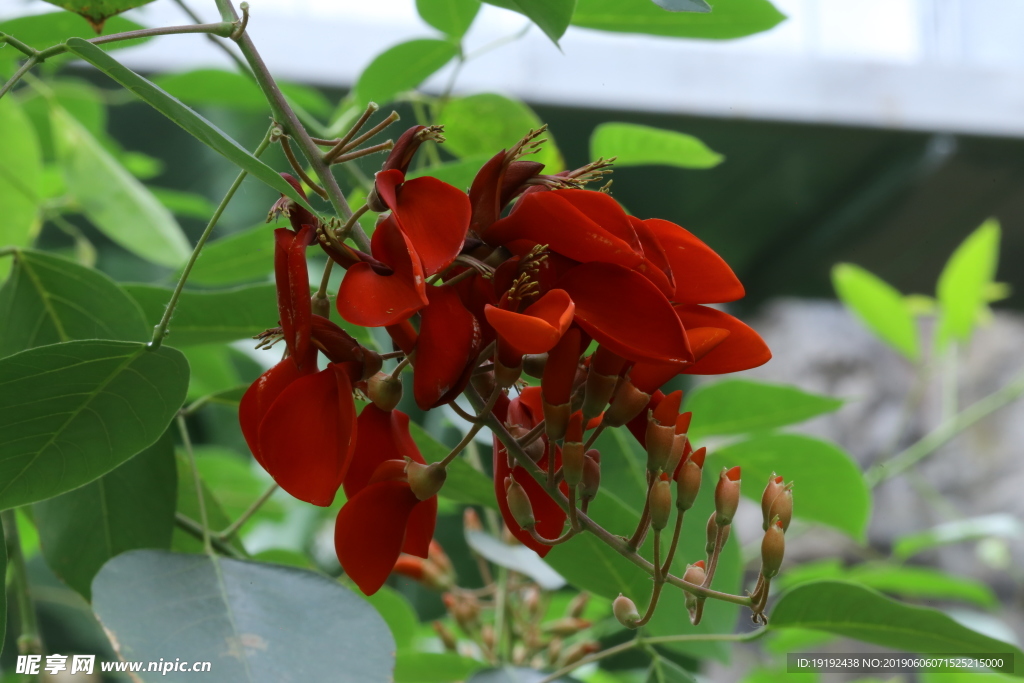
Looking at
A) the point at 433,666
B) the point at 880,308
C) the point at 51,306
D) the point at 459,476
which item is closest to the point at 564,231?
the point at 459,476

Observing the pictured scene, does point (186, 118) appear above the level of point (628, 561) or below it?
above

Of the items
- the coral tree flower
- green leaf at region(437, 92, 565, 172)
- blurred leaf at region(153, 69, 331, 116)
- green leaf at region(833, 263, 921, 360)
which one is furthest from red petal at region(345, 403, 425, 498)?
green leaf at region(833, 263, 921, 360)

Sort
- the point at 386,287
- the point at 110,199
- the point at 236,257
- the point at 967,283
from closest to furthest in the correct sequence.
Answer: the point at 386,287 < the point at 236,257 < the point at 110,199 < the point at 967,283

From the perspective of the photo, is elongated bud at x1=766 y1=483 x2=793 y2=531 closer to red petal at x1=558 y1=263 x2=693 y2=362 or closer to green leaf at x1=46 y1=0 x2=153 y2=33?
red petal at x1=558 y1=263 x2=693 y2=362

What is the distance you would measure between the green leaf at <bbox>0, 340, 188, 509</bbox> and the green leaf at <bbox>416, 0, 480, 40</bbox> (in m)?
0.24

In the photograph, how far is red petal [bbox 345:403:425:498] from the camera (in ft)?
0.84

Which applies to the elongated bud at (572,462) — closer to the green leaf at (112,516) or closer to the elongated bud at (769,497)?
the elongated bud at (769,497)

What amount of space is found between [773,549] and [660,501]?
0.13 feet

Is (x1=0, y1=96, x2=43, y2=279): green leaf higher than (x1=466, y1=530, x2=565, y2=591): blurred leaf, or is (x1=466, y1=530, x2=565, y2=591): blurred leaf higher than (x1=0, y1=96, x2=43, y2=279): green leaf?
(x1=0, y1=96, x2=43, y2=279): green leaf

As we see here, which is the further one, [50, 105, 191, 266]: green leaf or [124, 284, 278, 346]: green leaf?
[50, 105, 191, 266]: green leaf

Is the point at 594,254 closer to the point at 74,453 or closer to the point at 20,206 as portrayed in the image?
the point at 74,453

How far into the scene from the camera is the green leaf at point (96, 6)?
304 mm

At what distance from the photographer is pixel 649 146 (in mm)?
525

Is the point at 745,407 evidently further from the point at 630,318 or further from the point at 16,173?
the point at 16,173
